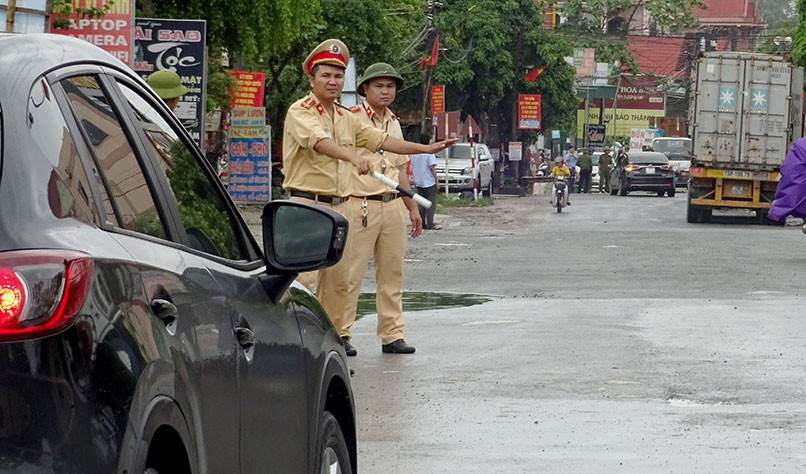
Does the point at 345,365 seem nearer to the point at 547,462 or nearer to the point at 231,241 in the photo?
the point at 231,241

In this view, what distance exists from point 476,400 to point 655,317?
4.32m

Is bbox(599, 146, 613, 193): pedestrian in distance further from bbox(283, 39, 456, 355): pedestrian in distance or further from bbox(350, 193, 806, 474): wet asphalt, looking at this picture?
bbox(283, 39, 456, 355): pedestrian in distance

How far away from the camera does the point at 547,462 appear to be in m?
6.58

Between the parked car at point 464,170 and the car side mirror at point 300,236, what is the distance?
41906 mm

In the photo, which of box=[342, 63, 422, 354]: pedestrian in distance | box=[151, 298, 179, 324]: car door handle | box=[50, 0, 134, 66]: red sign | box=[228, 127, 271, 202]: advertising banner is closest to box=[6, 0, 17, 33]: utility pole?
box=[50, 0, 134, 66]: red sign

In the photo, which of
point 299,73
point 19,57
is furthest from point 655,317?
point 299,73

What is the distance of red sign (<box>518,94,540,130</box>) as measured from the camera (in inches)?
2327

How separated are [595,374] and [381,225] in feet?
5.70

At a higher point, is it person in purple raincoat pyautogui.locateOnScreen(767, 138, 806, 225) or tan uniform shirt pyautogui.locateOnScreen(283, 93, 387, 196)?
tan uniform shirt pyautogui.locateOnScreen(283, 93, 387, 196)

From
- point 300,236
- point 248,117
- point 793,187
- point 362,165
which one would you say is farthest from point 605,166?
point 300,236

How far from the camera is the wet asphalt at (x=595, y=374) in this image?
6809mm

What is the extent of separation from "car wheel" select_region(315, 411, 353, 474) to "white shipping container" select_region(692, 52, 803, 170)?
27983 millimetres

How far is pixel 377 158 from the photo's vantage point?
998 cm

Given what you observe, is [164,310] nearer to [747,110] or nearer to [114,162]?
[114,162]
